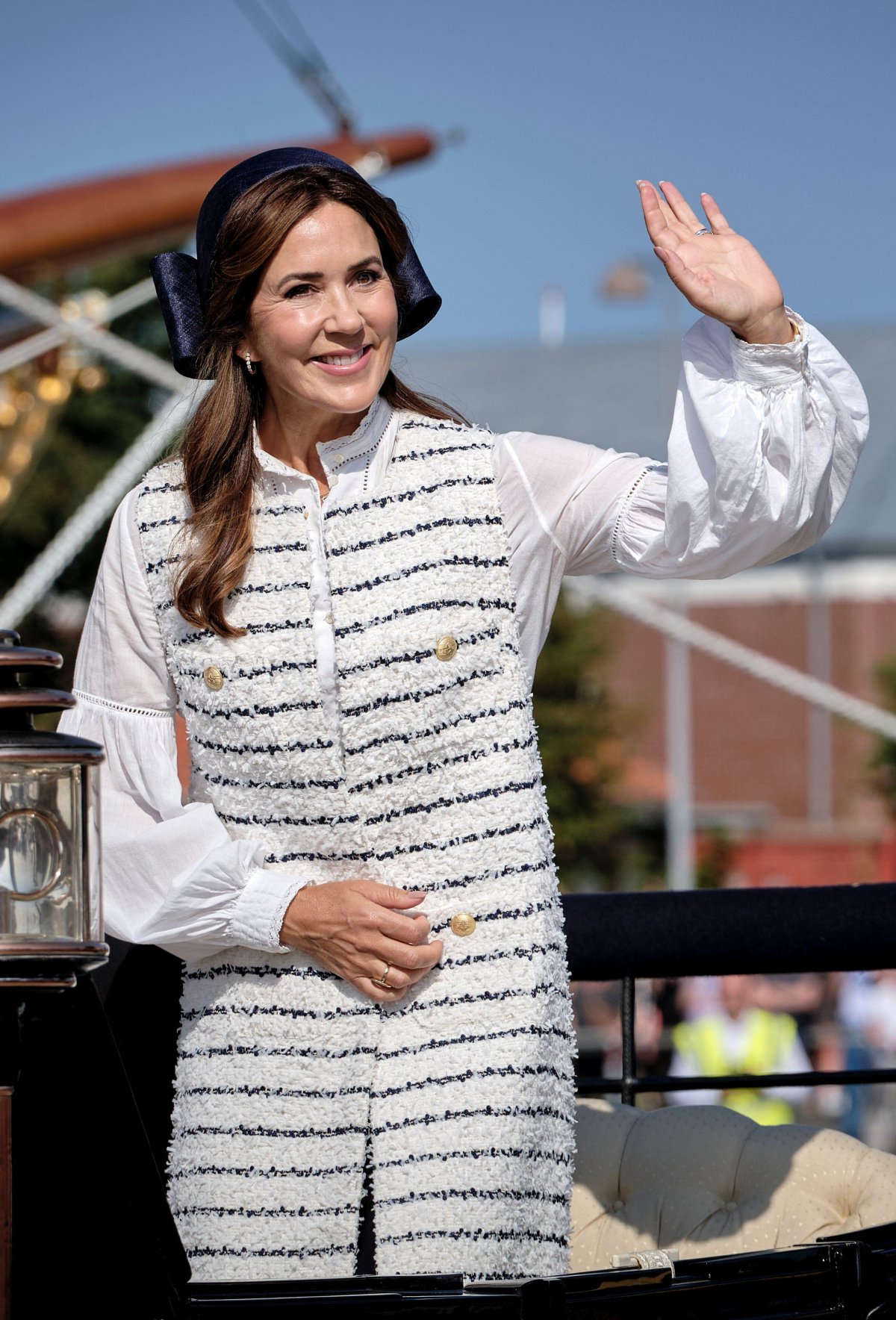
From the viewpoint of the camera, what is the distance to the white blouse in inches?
67.7

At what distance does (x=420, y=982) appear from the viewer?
181 cm

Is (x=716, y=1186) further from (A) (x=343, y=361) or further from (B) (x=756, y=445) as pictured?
(A) (x=343, y=361)

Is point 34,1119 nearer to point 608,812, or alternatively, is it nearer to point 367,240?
point 367,240

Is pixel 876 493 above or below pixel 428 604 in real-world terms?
above

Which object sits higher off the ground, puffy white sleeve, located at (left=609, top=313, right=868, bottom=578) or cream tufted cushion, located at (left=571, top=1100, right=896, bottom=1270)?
puffy white sleeve, located at (left=609, top=313, right=868, bottom=578)

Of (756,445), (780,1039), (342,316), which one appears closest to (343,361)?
(342,316)

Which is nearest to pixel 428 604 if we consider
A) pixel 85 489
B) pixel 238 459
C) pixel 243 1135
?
pixel 238 459

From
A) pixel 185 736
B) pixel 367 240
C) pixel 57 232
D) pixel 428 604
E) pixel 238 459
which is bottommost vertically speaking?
pixel 185 736

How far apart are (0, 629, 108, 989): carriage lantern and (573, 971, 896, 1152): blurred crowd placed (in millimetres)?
7661

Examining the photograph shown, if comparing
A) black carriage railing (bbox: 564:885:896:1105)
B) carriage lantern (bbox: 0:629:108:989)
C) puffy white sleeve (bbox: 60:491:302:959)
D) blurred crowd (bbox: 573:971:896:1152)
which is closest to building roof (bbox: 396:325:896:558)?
blurred crowd (bbox: 573:971:896:1152)

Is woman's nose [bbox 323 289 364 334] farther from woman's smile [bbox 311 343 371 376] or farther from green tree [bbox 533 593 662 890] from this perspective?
green tree [bbox 533 593 662 890]

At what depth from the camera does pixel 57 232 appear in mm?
7582

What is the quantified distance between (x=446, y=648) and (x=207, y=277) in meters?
0.55

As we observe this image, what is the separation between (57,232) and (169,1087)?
20.4 feet
